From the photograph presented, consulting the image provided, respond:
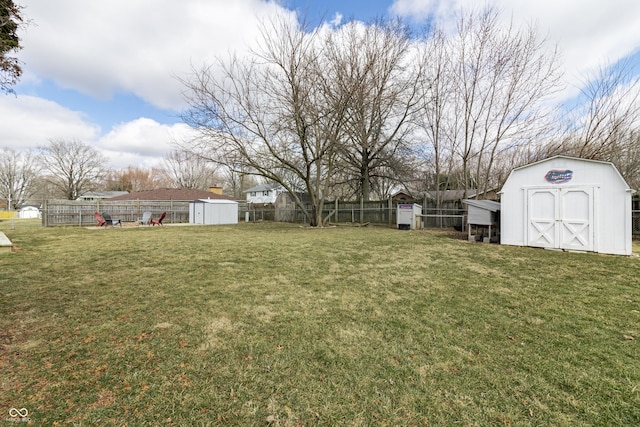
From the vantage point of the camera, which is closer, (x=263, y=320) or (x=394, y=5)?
(x=263, y=320)

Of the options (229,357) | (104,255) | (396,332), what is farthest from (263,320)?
(104,255)

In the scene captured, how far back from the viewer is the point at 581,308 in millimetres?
3672

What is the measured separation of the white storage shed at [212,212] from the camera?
2177 centimetres

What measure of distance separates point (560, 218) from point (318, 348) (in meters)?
8.75

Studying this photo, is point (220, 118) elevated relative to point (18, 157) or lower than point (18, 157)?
lower

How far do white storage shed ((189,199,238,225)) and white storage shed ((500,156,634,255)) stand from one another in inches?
731

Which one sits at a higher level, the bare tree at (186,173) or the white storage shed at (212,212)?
the bare tree at (186,173)

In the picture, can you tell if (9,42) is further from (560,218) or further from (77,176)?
(77,176)

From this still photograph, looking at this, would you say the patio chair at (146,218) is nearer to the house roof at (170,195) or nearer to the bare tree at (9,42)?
the house roof at (170,195)

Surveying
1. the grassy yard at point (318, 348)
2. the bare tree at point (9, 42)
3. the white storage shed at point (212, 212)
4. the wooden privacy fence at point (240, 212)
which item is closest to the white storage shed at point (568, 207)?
the grassy yard at point (318, 348)

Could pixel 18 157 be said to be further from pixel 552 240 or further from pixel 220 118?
pixel 552 240

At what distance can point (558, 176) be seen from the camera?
26.3 feet

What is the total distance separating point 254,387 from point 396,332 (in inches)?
61.5

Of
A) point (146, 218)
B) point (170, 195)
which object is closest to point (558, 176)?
point (146, 218)
